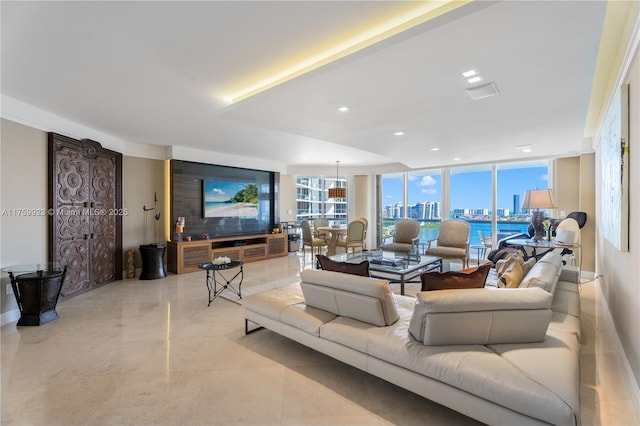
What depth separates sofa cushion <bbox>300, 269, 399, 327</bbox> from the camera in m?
2.20

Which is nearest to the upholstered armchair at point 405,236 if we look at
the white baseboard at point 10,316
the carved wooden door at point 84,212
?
the carved wooden door at point 84,212

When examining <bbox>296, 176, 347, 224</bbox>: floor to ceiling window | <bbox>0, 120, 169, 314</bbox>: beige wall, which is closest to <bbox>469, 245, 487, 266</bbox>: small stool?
<bbox>296, 176, 347, 224</bbox>: floor to ceiling window

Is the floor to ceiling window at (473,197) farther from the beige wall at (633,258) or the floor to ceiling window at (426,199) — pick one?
the beige wall at (633,258)

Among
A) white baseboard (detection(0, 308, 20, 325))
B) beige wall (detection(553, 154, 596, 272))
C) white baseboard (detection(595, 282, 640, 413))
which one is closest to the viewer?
white baseboard (detection(595, 282, 640, 413))

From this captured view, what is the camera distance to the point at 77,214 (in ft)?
14.7

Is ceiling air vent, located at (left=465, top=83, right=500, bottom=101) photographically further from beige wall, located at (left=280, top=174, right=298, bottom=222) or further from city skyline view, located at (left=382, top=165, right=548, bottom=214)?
beige wall, located at (left=280, top=174, right=298, bottom=222)

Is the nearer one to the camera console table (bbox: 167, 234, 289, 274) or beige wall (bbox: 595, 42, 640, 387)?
beige wall (bbox: 595, 42, 640, 387)

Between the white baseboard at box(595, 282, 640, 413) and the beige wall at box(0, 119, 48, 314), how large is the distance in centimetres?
581

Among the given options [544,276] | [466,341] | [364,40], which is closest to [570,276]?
[544,276]

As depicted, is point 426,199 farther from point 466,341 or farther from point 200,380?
point 200,380

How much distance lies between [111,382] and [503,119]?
15.6ft

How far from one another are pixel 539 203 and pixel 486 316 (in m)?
3.80

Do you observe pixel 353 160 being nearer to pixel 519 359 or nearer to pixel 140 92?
pixel 140 92

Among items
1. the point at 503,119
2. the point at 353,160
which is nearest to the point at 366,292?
the point at 503,119
